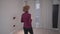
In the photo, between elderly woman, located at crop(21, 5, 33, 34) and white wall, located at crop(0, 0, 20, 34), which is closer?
elderly woman, located at crop(21, 5, 33, 34)

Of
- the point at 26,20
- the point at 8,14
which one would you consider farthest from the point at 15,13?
the point at 26,20

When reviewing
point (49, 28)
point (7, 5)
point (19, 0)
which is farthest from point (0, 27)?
point (49, 28)

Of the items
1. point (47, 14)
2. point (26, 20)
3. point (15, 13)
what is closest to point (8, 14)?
point (15, 13)

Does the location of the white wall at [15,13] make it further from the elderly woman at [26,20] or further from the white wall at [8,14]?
the elderly woman at [26,20]

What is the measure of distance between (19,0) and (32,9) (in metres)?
0.25

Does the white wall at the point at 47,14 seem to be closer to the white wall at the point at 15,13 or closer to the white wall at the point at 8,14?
the white wall at the point at 15,13

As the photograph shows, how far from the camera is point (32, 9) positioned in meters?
1.77

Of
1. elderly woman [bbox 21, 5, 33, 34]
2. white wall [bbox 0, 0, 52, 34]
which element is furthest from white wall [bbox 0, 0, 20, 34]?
elderly woman [bbox 21, 5, 33, 34]

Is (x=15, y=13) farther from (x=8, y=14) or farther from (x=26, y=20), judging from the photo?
(x=26, y=20)

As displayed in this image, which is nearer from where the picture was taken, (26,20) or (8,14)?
(26,20)

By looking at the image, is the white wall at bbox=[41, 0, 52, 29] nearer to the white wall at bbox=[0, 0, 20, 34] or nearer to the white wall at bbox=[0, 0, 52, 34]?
the white wall at bbox=[0, 0, 52, 34]

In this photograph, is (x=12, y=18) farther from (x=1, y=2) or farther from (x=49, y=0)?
(x=49, y=0)

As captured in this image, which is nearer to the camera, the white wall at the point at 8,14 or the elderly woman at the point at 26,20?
the elderly woman at the point at 26,20

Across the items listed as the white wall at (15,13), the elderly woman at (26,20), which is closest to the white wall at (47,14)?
the white wall at (15,13)
